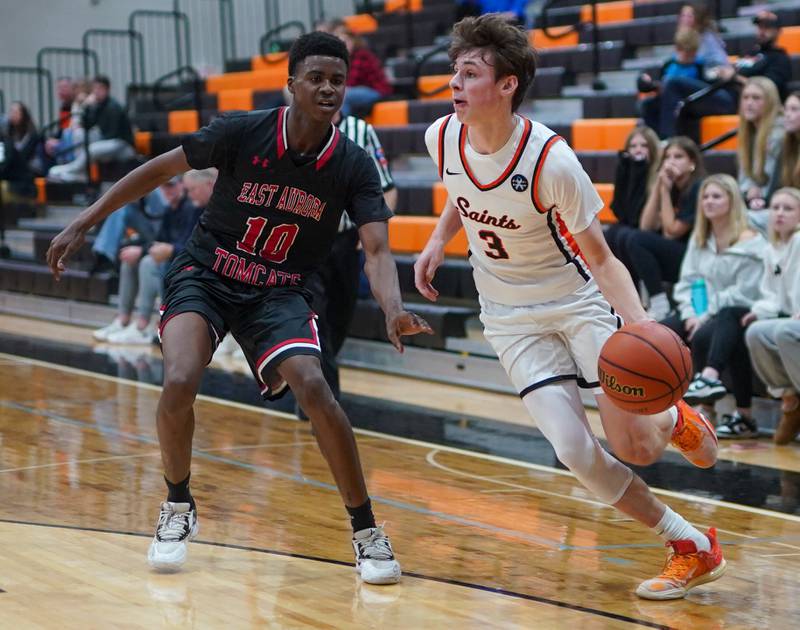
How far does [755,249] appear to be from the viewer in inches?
275

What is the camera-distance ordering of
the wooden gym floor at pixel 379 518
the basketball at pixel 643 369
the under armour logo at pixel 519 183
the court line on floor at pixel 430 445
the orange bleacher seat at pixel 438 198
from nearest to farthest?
the basketball at pixel 643 369
the wooden gym floor at pixel 379 518
the under armour logo at pixel 519 183
the court line on floor at pixel 430 445
the orange bleacher seat at pixel 438 198

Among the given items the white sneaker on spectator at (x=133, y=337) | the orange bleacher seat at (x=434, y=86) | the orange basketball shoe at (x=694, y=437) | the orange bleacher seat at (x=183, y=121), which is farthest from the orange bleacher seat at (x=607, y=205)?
the orange bleacher seat at (x=183, y=121)

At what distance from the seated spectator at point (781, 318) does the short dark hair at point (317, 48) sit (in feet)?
10.1

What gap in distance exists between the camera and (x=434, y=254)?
419cm

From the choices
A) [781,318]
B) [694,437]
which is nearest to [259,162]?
[694,437]

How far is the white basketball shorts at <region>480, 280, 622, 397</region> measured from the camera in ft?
13.0

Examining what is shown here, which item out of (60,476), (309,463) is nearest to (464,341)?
(309,463)

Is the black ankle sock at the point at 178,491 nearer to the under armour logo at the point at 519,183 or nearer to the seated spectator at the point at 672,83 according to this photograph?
the under armour logo at the point at 519,183

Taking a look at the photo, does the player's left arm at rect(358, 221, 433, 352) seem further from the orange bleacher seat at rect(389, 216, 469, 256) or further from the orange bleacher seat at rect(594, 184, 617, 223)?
the orange bleacher seat at rect(389, 216, 469, 256)

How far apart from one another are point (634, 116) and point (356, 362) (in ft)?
9.17

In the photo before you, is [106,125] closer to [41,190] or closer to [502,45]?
[41,190]

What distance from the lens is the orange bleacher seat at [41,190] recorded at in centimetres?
1448

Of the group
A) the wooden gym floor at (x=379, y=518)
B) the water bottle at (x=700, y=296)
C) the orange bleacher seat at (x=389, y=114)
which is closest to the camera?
the wooden gym floor at (x=379, y=518)

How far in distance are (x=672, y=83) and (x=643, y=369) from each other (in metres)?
5.62
